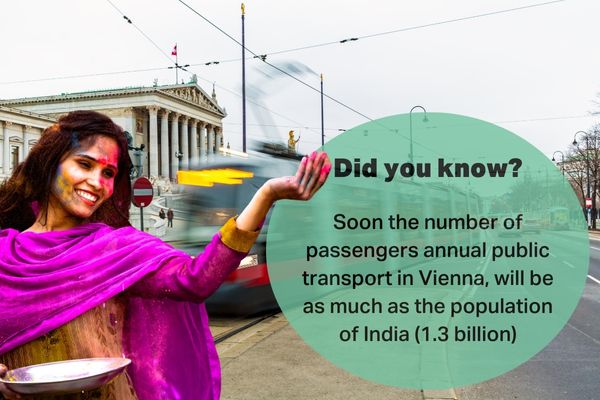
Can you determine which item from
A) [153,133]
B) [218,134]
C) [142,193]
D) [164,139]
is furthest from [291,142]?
[218,134]

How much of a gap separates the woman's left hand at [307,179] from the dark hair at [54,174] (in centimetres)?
73

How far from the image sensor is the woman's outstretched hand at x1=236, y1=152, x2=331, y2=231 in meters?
1.17

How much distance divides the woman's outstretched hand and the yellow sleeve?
0.04 ft

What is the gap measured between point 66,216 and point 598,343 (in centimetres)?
738

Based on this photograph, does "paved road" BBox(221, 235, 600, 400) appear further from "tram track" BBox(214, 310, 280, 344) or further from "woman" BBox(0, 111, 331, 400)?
"woman" BBox(0, 111, 331, 400)

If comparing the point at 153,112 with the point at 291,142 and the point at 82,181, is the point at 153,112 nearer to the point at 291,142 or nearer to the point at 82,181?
the point at 291,142

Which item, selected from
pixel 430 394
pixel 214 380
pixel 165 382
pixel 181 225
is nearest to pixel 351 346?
pixel 214 380

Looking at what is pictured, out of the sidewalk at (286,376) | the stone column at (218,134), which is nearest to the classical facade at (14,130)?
the stone column at (218,134)

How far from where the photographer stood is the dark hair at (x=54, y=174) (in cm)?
168

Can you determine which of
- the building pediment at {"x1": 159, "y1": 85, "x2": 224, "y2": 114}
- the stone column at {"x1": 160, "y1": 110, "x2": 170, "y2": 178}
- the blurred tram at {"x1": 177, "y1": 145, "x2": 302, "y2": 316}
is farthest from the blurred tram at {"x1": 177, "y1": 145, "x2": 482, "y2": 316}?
the stone column at {"x1": 160, "y1": 110, "x2": 170, "y2": 178}

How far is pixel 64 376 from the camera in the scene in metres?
1.41

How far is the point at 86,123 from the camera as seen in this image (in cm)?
170

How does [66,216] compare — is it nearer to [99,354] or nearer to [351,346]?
[99,354]
